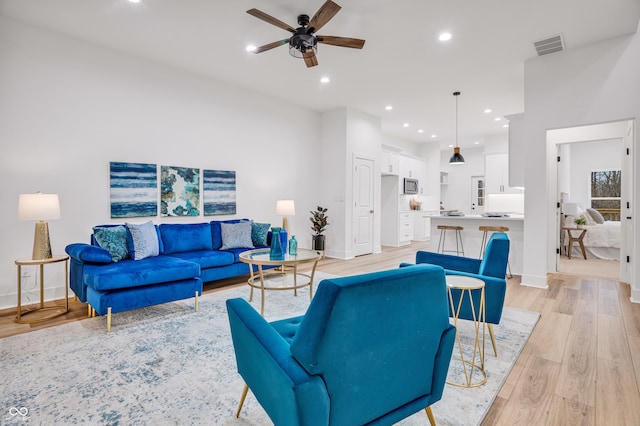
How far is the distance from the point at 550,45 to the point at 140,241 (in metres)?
5.46

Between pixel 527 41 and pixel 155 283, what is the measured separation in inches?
197

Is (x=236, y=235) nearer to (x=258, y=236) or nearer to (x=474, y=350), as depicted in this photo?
(x=258, y=236)

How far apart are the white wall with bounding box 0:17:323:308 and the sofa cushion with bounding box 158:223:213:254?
47 centimetres

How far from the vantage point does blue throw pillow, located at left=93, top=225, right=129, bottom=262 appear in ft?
11.4

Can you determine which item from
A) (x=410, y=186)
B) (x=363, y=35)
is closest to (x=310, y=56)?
(x=363, y=35)

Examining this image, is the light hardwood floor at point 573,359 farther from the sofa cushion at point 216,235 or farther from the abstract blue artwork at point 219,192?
the abstract blue artwork at point 219,192

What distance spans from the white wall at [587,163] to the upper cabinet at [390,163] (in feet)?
15.3

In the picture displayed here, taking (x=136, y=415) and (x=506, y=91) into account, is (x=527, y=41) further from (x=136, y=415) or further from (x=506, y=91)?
(x=136, y=415)

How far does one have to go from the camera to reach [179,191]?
4.82 metres

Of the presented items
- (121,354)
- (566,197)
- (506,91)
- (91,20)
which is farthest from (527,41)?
(566,197)

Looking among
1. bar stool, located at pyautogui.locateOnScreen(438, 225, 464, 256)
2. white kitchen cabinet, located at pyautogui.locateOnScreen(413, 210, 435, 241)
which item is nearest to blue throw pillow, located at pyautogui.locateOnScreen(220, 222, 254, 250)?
bar stool, located at pyautogui.locateOnScreen(438, 225, 464, 256)

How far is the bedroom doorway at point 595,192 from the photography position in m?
4.54

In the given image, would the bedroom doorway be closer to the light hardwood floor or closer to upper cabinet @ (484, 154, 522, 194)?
the light hardwood floor

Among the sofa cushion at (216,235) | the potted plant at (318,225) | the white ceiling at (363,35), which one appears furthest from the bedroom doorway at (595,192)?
the sofa cushion at (216,235)
